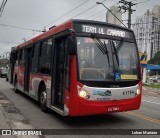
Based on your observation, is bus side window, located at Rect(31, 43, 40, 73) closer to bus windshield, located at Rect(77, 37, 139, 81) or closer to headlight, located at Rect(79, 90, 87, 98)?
bus windshield, located at Rect(77, 37, 139, 81)

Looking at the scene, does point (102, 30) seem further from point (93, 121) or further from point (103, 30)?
point (93, 121)

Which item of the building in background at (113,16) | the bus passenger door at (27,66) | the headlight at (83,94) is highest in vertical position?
the building in background at (113,16)

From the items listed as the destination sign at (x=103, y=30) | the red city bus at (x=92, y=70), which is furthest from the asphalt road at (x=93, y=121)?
the destination sign at (x=103, y=30)

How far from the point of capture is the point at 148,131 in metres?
8.33

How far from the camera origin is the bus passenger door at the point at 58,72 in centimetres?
926

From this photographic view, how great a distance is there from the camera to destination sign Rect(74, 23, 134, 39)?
344 inches

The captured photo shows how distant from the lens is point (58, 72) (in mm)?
9672

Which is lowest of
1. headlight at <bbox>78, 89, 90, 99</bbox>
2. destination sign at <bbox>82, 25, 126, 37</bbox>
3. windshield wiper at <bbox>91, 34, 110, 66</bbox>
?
headlight at <bbox>78, 89, 90, 99</bbox>

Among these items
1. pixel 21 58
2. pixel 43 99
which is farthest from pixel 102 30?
pixel 21 58

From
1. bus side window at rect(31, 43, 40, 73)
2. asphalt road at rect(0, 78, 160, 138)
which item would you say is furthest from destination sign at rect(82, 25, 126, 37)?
bus side window at rect(31, 43, 40, 73)

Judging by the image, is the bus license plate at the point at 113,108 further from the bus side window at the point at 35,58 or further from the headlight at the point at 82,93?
the bus side window at the point at 35,58

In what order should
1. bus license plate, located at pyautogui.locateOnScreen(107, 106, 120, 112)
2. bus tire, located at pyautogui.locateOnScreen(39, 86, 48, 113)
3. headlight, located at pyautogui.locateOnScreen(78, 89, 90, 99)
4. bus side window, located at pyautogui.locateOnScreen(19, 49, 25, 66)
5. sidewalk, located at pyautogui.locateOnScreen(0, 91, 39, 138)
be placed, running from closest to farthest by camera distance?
headlight, located at pyautogui.locateOnScreen(78, 89, 90, 99) → sidewalk, located at pyautogui.locateOnScreen(0, 91, 39, 138) → bus license plate, located at pyautogui.locateOnScreen(107, 106, 120, 112) → bus tire, located at pyautogui.locateOnScreen(39, 86, 48, 113) → bus side window, located at pyautogui.locateOnScreen(19, 49, 25, 66)

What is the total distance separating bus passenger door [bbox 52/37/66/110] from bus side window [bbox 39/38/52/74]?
61cm

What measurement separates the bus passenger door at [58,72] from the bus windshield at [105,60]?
2.98ft
